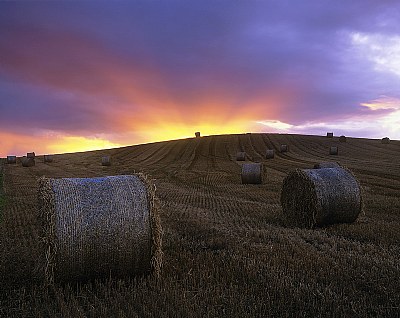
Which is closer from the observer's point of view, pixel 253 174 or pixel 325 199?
pixel 325 199

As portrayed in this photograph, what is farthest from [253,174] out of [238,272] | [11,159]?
[11,159]

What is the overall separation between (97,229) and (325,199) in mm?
6911

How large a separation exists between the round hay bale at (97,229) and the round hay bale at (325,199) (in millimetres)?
5757

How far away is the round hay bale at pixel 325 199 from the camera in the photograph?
10672 millimetres

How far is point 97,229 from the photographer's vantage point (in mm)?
6070

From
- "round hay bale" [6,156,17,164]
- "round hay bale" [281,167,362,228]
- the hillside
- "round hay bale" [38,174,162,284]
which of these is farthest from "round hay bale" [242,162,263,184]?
"round hay bale" [6,156,17,164]

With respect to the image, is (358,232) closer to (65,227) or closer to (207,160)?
(65,227)

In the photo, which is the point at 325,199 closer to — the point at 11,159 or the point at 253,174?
the point at 253,174

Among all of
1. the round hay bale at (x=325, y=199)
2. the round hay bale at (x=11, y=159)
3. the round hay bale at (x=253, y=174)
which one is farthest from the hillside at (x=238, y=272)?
the round hay bale at (x=11, y=159)

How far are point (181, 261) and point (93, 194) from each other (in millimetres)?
2107

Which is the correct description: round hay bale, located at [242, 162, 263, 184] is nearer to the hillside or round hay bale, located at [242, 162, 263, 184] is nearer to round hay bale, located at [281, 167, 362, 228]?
the hillside

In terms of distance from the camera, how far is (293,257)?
731 centimetres

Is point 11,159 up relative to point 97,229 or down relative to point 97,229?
up

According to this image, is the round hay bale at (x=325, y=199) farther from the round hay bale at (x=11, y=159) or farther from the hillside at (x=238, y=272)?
the round hay bale at (x=11, y=159)
